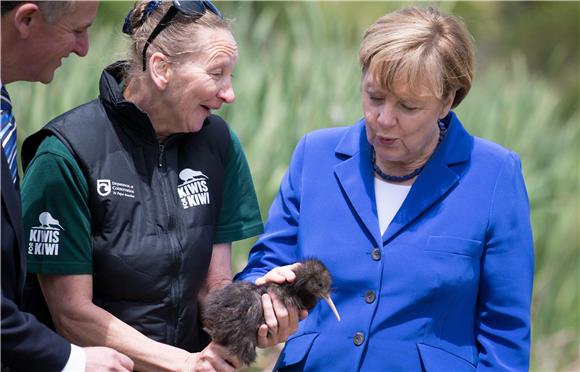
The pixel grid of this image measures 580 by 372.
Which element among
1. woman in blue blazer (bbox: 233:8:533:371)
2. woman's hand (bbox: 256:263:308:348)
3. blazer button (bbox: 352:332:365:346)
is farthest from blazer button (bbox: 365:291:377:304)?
woman's hand (bbox: 256:263:308:348)

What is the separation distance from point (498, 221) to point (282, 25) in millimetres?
9075

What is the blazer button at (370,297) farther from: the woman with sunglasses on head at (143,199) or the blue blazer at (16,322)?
the blue blazer at (16,322)

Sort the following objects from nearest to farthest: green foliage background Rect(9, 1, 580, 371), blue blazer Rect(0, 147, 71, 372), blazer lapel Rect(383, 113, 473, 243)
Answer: blue blazer Rect(0, 147, 71, 372) → blazer lapel Rect(383, 113, 473, 243) → green foliage background Rect(9, 1, 580, 371)

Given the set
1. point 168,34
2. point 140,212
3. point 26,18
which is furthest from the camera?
point 168,34

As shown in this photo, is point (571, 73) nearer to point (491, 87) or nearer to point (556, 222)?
point (491, 87)

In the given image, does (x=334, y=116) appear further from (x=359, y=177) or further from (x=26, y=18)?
(x=26, y=18)

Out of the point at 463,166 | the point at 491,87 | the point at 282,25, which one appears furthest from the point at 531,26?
the point at 463,166

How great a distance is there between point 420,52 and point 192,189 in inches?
41.0

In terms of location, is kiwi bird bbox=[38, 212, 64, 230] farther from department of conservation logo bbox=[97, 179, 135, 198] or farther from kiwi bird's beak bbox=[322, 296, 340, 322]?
kiwi bird's beak bbox=[322, 296, 340, 322]

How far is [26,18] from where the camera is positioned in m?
2.99

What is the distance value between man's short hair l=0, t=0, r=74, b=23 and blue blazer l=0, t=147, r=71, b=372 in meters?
0.46

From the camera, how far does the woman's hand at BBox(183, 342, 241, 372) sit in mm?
3520

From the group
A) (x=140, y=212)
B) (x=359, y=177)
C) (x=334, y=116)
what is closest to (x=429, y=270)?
(x=359, y=177)

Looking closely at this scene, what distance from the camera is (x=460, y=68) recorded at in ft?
11.9
